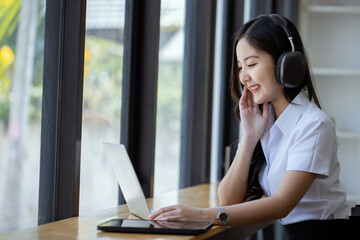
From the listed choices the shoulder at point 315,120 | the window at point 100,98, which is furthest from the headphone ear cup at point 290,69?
the window at point 100,98

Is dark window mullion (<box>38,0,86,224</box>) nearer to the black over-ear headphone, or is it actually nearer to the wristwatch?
the wristwatch

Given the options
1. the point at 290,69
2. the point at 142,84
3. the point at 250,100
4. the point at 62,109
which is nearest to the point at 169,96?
the point at 142,84

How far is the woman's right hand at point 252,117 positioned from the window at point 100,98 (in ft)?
2.07

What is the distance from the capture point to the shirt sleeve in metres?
1.67

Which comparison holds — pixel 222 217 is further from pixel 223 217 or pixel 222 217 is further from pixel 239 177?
pixel 239 177

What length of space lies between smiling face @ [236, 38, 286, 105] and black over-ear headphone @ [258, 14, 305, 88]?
5 centimetres

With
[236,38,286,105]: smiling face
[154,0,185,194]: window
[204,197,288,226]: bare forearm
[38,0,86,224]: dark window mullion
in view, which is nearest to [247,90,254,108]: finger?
[236,38,286,105]: smiling face

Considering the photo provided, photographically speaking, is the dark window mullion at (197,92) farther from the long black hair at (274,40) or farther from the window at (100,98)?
the long black hair at (274,40)

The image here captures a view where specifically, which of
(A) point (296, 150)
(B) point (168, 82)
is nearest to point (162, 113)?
(B) point (168, 82)

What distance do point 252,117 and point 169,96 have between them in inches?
42.1

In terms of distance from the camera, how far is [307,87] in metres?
1.95

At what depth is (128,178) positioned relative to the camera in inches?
71.0

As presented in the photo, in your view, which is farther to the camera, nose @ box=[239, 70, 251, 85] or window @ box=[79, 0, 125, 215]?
window @ box=[79, 0, 125, 215]

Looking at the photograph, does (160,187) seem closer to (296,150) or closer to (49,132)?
(49,132)
